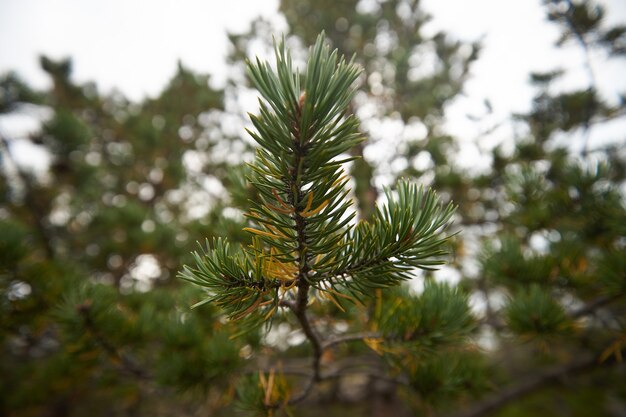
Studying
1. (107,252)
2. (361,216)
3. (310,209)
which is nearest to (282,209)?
(310,209)

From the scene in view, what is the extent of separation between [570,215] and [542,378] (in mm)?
1452

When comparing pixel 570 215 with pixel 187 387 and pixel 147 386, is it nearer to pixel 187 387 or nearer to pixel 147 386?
pixel 187 387

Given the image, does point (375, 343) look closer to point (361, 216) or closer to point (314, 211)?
point (314, 211)

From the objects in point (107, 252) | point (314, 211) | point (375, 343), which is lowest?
point (375, 343)

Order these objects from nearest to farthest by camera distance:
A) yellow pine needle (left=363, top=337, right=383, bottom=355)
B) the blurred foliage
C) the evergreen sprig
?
1. the evergreen sprig
2. yellow pine needle (left=363, top=337, right=383, bottom=355)
3. the blurred foliage

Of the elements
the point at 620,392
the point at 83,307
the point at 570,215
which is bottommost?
the point at 620,392

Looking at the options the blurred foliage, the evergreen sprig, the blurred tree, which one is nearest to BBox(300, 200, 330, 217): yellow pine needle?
the evergreen sprig

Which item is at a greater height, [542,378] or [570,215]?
[570,215]

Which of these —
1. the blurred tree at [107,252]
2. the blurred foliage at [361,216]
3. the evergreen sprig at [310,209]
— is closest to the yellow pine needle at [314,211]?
the evergreen sprig at [310,209]

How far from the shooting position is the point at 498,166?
1620 millimetres

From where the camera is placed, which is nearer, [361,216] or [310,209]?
[310,209]

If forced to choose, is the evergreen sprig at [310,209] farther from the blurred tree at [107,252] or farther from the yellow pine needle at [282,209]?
the blurred tree at [107,252]

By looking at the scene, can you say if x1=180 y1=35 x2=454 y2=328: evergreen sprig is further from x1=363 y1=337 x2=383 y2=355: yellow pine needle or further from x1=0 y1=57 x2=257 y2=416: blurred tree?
x1=0 y1=57 x2=257 y2=416: blurred tree

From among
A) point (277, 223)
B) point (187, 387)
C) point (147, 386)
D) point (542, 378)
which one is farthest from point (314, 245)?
point (542, 378)
